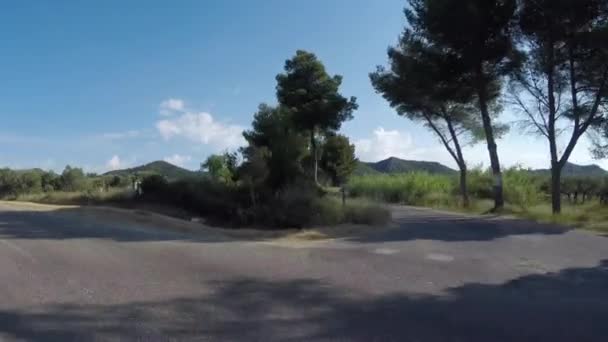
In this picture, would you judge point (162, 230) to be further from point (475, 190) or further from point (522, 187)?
point (475, 190)

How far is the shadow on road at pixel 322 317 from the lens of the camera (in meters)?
4.53

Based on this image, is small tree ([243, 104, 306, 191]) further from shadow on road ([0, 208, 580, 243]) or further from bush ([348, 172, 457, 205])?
bush ([348, 172, 457, 205])

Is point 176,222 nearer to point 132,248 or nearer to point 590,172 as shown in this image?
point 132,248

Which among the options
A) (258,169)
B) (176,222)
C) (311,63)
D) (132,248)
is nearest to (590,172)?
(311,63)

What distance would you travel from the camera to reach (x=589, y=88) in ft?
59.0

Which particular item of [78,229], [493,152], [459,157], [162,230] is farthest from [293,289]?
[459,157]

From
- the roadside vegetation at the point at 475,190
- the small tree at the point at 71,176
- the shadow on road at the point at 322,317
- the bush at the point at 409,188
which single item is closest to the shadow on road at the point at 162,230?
the shadow on road at the point at 322,317

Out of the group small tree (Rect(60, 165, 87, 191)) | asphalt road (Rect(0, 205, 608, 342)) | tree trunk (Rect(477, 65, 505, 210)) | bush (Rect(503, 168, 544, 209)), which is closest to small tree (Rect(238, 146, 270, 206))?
asphalt road (Rect(0, 205, 608, 342))

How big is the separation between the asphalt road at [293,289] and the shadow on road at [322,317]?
0.06ft

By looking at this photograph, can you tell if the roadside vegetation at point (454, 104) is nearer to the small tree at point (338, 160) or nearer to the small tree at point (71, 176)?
the small tree at point (71, 176)

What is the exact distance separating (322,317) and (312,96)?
27669mm

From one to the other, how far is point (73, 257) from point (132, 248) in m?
Answer: 1.08

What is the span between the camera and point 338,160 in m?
50.4

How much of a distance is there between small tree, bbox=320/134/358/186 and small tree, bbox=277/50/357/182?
1648 cm
